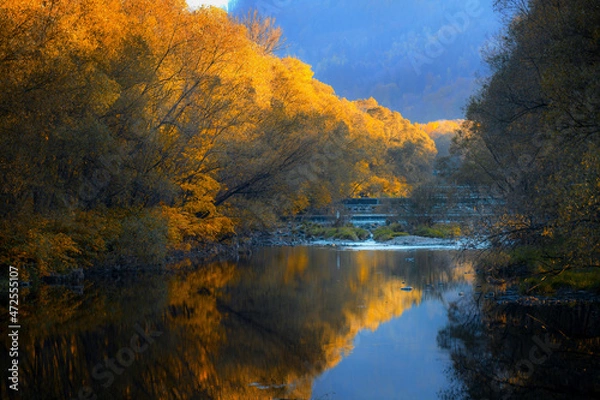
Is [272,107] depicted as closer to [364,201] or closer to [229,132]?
[229,132]

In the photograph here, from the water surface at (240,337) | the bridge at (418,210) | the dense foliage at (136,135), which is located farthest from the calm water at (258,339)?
the bridge at (418,210)

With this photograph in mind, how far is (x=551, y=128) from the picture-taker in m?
14.8

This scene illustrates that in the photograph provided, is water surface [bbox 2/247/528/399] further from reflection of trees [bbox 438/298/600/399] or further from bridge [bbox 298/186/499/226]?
bridge [bbox 298/186/499/226]

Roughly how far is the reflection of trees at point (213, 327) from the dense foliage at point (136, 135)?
2.21m

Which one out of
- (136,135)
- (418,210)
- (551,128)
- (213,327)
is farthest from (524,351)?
(418,210)

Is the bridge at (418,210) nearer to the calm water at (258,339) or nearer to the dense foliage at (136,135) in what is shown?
the dense foliage at (136,135)

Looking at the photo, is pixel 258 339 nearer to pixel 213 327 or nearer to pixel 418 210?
pixel 213 327

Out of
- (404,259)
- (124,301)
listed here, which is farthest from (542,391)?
(404,259)

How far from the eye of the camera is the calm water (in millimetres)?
10086

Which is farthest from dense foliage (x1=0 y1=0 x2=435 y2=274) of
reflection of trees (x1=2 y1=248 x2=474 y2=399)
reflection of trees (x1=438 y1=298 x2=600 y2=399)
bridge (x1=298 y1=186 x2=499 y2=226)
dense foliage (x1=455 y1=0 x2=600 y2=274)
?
dense foliage (x1=455 y1=0 x2=600 y2=274)

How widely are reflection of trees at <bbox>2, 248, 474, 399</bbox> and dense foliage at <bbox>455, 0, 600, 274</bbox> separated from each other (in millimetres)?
3823

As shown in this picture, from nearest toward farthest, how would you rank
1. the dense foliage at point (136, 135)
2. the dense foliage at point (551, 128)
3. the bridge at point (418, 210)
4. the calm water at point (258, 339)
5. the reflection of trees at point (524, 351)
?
the reflection of trees at point (524, 351)
the calm water at point (258, 339)
the dense foliage at point (551, 128)
the dense foliage at point (136, 135)
the bridge at point (418, 210)

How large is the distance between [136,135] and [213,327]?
10.8 meters

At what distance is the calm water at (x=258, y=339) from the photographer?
33.1ft
